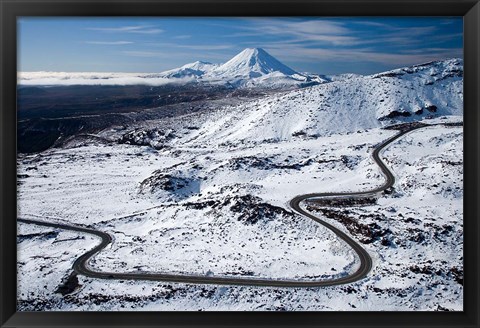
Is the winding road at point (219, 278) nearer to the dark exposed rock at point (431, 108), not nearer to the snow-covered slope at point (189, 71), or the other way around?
the snow-covered slope at point (189, 71)

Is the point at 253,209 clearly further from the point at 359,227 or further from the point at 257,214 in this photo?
the point at 359,227

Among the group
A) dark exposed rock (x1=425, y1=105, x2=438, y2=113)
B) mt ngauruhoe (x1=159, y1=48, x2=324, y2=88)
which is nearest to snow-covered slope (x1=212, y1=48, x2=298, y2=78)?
mt ngauruhoe (x1=159, y1=48, x2=324, y2=88)

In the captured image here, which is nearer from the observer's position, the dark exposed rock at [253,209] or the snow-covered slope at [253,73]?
the dark exposed rock at [253,209]

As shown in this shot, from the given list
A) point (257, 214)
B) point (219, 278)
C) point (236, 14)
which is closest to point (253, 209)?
point (257, 214)

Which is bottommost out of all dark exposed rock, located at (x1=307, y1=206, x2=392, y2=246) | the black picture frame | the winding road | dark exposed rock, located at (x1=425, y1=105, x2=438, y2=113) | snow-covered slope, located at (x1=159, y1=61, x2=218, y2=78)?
the winding road

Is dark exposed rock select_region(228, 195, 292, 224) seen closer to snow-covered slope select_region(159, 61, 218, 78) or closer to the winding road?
the winding road

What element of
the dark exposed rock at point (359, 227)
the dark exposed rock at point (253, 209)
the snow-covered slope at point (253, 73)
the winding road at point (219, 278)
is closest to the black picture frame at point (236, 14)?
the winding road at point (219, 278)
